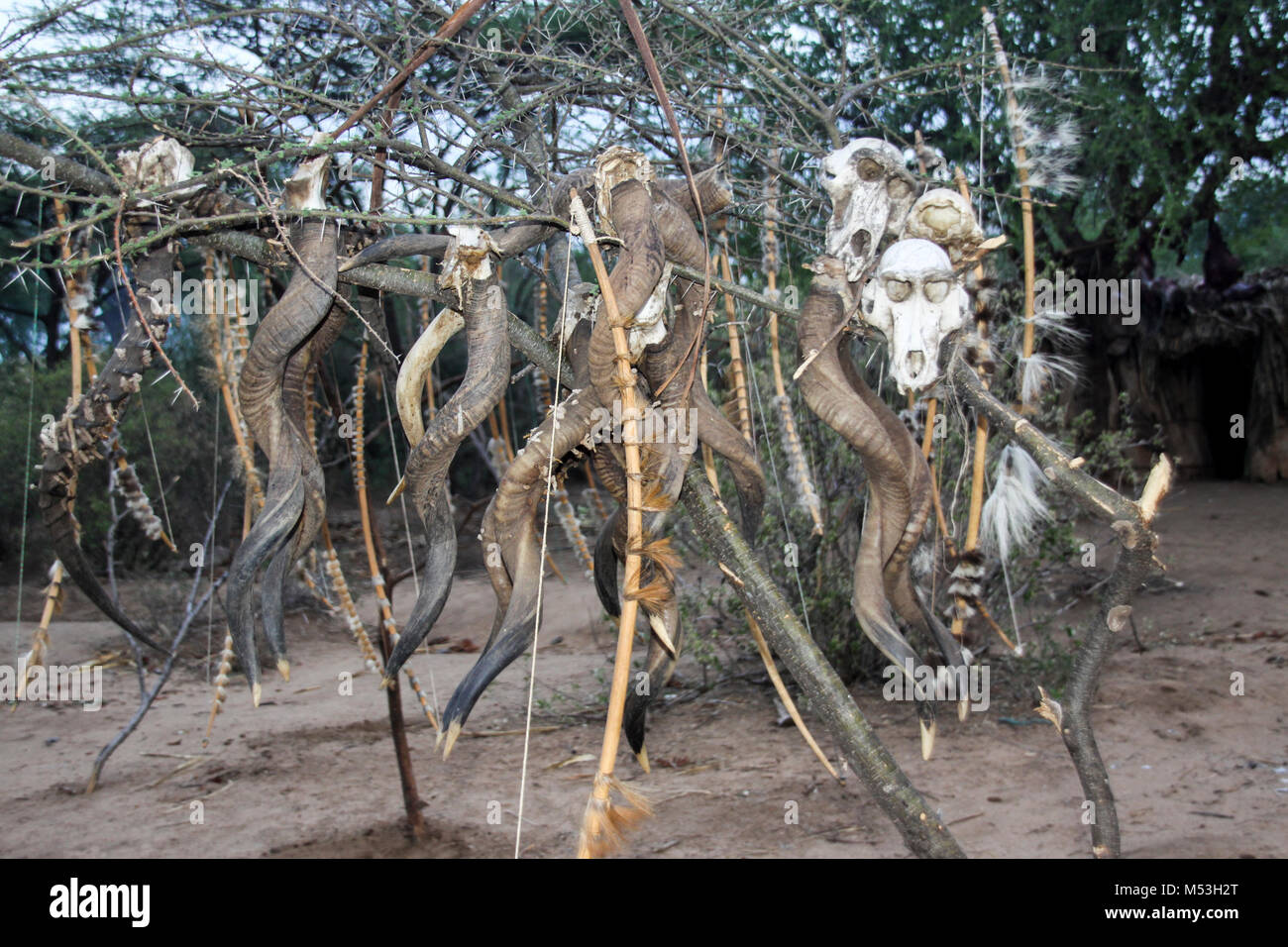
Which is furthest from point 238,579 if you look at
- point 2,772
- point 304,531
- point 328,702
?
point 328,702

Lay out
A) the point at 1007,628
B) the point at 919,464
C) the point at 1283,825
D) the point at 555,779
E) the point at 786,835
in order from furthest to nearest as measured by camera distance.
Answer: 1. the point at 1007,628
2. the point at 555,779
3. the point at 786,835
4. the point at 1283,825
5. the point at 919,464

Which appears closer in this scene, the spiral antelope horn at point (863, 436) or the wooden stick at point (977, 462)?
the spiral antelope horn at point (863, 436)

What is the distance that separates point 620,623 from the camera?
200cm

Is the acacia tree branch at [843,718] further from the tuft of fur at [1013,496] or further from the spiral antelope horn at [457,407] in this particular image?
the tuft of fur at [1013,496]

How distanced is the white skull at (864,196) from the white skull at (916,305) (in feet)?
0.27

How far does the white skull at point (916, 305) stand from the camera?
7.29 feet

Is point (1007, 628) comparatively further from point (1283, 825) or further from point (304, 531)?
point (304, 531)

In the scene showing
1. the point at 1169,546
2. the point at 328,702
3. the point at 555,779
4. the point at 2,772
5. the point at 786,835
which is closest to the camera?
the point at 786,835

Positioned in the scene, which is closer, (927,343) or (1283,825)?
(927,343)

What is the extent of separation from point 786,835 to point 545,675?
3.51m

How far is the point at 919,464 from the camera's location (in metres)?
2.39

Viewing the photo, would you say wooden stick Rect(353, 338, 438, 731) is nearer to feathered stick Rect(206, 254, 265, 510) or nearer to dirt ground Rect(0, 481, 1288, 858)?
dirt ground Rect(0, 481, 1288, 858)

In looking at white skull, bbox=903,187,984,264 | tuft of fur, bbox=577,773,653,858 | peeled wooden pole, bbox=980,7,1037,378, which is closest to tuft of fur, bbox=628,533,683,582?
tuft of fur, bbox=577,773,653,858

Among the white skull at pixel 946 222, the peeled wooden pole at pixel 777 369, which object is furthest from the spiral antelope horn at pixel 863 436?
the peeled wooden pole at pixel 777 369
